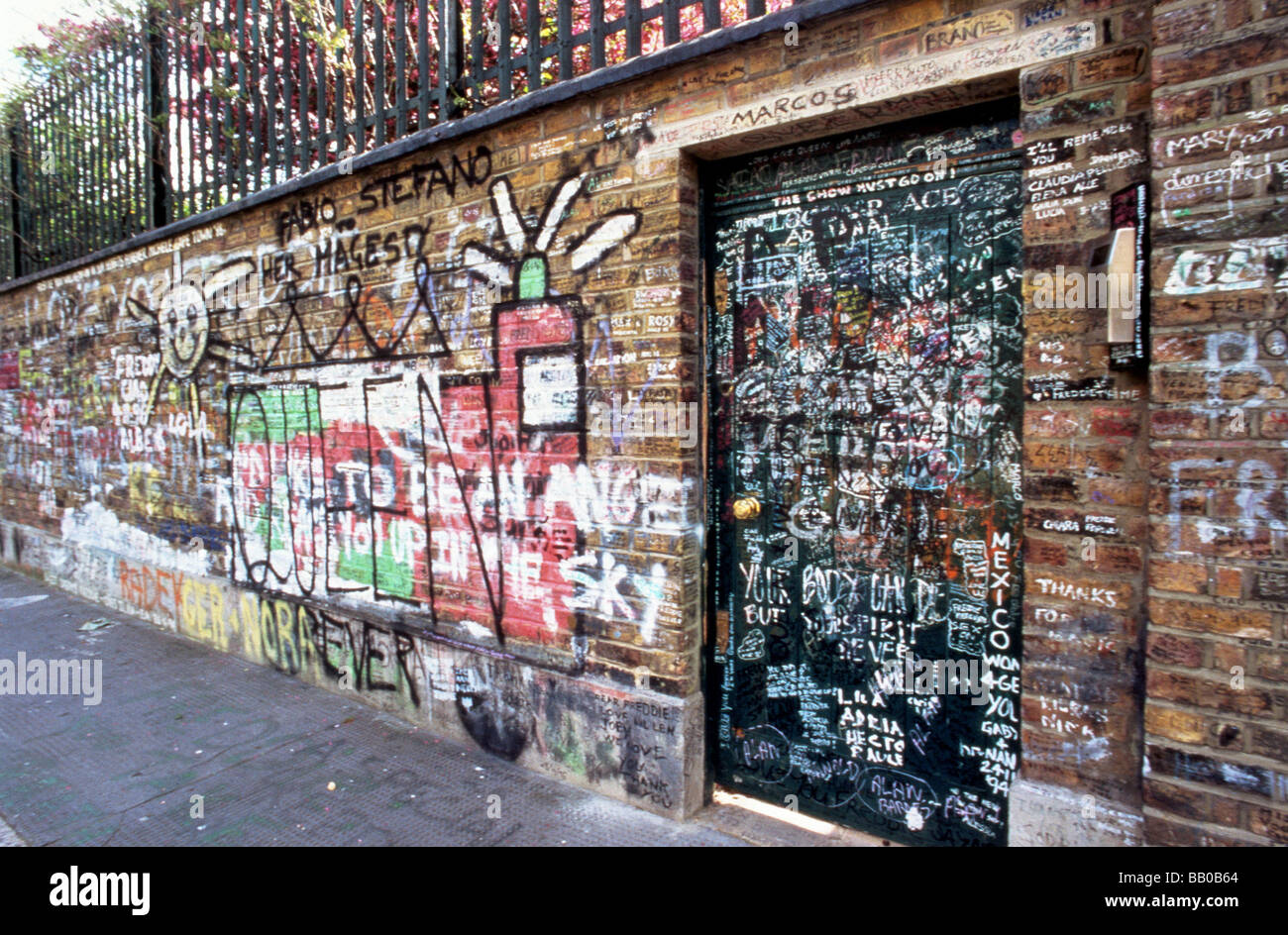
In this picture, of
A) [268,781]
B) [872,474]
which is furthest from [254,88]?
[872,474]

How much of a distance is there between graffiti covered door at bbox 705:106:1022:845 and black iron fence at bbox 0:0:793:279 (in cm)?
89

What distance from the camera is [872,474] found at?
2875 mm

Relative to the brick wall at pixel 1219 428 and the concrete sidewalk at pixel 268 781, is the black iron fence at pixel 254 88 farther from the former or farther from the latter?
the concrete sidewalk at pixel 268 781

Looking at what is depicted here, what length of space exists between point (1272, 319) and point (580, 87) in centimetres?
269

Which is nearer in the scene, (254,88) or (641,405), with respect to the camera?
(641,405)

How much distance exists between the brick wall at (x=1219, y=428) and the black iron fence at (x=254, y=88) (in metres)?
1.61

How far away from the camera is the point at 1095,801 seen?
2289 mm

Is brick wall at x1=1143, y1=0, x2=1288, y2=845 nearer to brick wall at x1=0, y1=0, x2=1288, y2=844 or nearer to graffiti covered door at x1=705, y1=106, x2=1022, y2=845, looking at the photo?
brick wall at x1=0, y1=0, x2=1288, y2=844

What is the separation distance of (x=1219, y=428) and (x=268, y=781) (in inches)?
162

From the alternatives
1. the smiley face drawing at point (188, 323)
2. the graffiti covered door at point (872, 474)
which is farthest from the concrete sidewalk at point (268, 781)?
the smiley face drawing at point (188, 323)

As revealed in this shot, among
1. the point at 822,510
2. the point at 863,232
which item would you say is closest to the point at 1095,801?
the point at 822,510

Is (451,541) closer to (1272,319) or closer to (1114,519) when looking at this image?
(1114,519)

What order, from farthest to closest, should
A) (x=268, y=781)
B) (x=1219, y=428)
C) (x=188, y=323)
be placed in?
(x=188, y=323) → (x=268, y=781) → (x=1219, y=428)

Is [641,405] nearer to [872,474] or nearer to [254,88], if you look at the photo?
[872,474]
